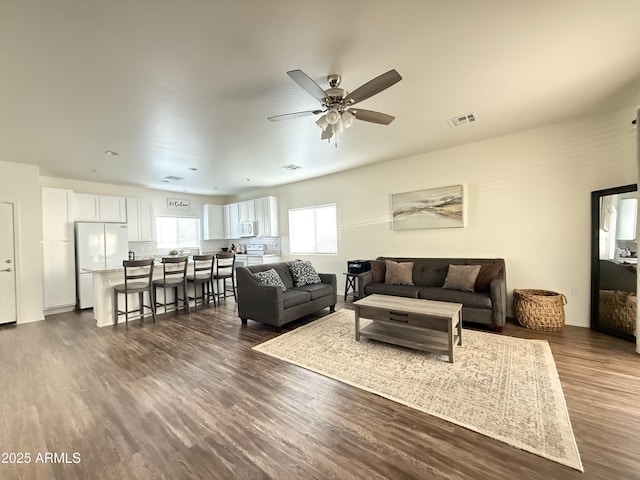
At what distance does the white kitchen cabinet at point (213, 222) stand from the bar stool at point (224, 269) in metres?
2.50

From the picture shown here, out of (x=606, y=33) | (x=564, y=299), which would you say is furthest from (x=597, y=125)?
(x=564, y=299)

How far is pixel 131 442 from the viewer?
5.72 ft

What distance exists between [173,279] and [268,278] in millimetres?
1921

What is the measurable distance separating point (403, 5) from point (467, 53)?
803mm

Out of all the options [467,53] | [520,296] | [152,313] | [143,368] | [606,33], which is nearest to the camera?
[606,33]

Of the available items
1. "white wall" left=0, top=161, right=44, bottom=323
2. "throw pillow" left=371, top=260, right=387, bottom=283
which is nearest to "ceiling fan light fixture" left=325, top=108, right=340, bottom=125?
"throw pillow" left=371, top=260, right=387, bottom=283

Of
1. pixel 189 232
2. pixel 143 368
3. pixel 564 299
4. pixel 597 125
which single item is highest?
pixel 597 125

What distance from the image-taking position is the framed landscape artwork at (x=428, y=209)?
4.46m

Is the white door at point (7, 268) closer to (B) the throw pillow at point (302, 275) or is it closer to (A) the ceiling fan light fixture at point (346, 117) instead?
(B) the throw pillow at point (302, 275)

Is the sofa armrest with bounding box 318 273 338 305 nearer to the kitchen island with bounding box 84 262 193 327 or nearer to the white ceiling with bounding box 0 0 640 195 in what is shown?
the white ceiling with bounding box 0 0 640 195

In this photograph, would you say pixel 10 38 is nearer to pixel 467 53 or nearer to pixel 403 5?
pixel 403 5

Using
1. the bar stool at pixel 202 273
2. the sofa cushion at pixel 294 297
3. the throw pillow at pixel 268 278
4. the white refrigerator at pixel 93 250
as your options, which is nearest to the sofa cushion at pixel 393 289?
the sofa cushion at pixel 294 297

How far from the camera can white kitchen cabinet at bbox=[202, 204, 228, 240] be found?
7.96 m

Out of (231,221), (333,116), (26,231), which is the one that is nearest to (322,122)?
(333,116)
